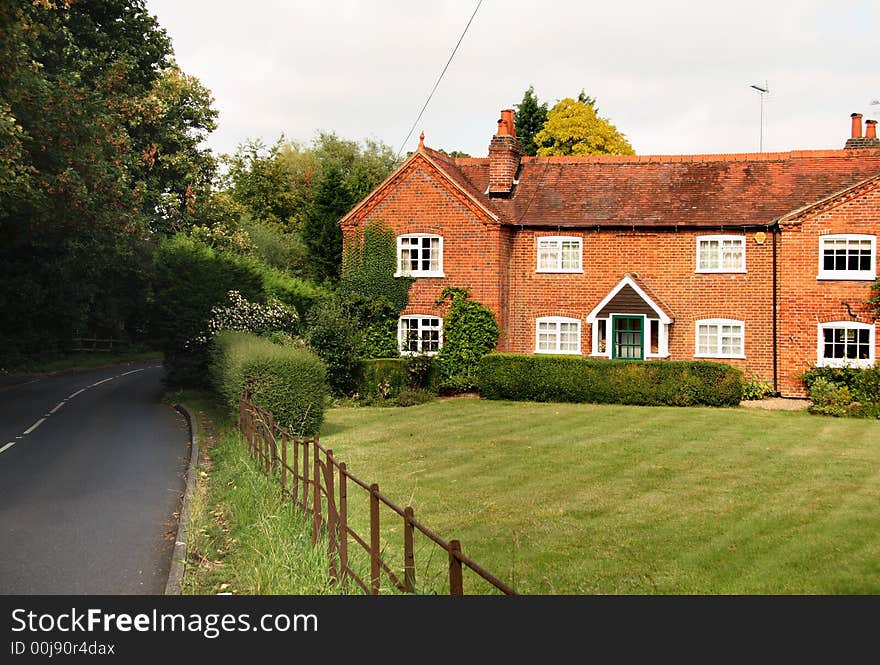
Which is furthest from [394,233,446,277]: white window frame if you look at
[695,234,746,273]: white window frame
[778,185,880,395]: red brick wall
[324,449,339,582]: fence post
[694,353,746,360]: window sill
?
[324,449,339,582]: fence post

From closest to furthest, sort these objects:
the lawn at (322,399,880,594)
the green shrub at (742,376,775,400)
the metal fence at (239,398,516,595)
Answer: the metal fence at (239,398,516,595)
the lawn at (322,399,880,594)
the green shrub at (742,376,775,400)

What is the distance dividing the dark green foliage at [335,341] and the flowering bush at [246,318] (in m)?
1.44

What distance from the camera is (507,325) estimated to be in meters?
32.6

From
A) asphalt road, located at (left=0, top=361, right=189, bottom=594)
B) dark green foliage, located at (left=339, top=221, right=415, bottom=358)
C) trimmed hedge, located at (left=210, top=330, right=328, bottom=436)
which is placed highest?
dark green foliage, located at (left=339, top=221, right=415, bottom=358)

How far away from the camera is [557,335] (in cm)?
3238

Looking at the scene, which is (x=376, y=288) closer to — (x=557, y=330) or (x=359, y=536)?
(x=557, y=330)

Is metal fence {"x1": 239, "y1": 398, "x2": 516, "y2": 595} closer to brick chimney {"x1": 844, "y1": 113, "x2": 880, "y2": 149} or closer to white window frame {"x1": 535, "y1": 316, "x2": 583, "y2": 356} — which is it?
white window frame {"x1": 535, "y1": 316, "x2": 583, "y2": 356}

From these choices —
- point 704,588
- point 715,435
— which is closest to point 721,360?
point 715,435

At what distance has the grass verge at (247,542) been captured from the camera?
8258 millimetres

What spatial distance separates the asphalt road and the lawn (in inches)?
122

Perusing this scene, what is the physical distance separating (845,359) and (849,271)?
2898 mm

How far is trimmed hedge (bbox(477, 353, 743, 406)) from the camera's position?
27.7m

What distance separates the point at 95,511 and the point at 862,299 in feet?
81.6

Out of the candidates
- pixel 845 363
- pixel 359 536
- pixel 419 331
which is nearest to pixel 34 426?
pixel 419 331
